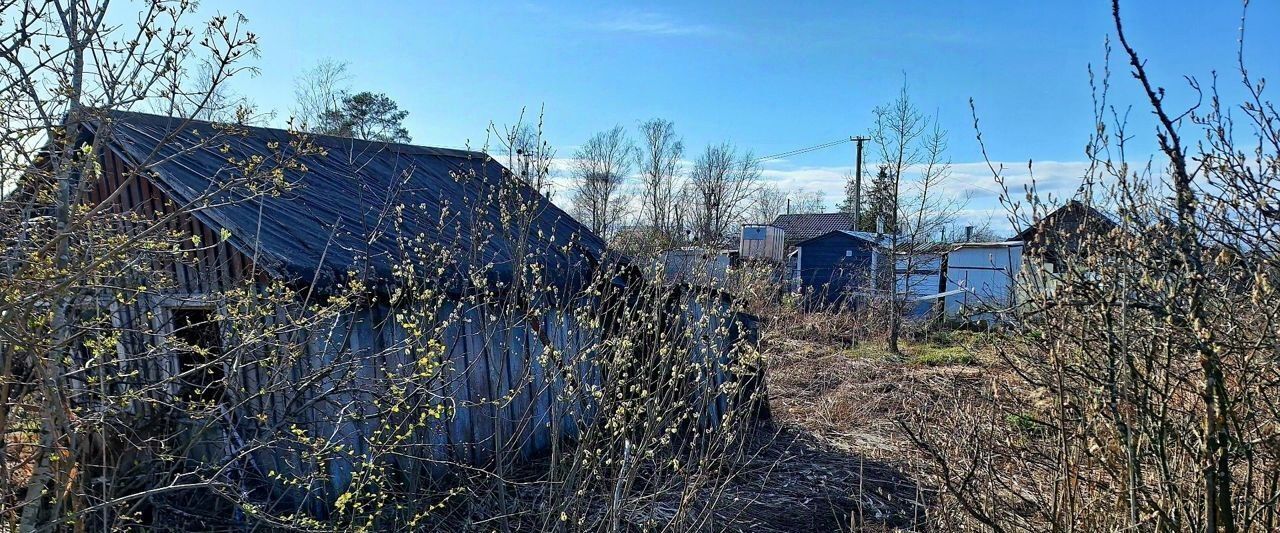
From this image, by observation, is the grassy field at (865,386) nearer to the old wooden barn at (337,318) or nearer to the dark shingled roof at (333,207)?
the old wooden barn at (337,318)

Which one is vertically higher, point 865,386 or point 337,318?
point 337,318

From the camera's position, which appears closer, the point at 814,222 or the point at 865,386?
the point at 865,386

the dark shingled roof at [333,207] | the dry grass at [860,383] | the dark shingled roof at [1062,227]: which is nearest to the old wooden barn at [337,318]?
the dark shingled roof at [333,207]

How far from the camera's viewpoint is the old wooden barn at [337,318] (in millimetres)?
4488

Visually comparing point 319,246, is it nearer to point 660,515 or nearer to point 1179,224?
point 660,515

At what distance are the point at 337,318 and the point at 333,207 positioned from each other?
2653mm

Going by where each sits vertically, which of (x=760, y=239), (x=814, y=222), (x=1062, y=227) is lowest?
(x=1062, y=227)

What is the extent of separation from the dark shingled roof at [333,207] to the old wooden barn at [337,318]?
27mm

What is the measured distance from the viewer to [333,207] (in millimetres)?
6836

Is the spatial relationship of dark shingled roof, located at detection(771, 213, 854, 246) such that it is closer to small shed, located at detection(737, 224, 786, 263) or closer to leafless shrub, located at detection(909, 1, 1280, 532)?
small shed, located at detection(737, 224, 786, 263)

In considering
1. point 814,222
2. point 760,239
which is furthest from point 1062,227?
point 814,222

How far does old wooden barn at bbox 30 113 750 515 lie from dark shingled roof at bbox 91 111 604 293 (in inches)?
1.1

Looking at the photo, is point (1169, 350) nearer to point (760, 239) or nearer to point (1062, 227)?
point (1062, 227)

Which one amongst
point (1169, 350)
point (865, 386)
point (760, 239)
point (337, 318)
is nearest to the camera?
point (1169, 350)
